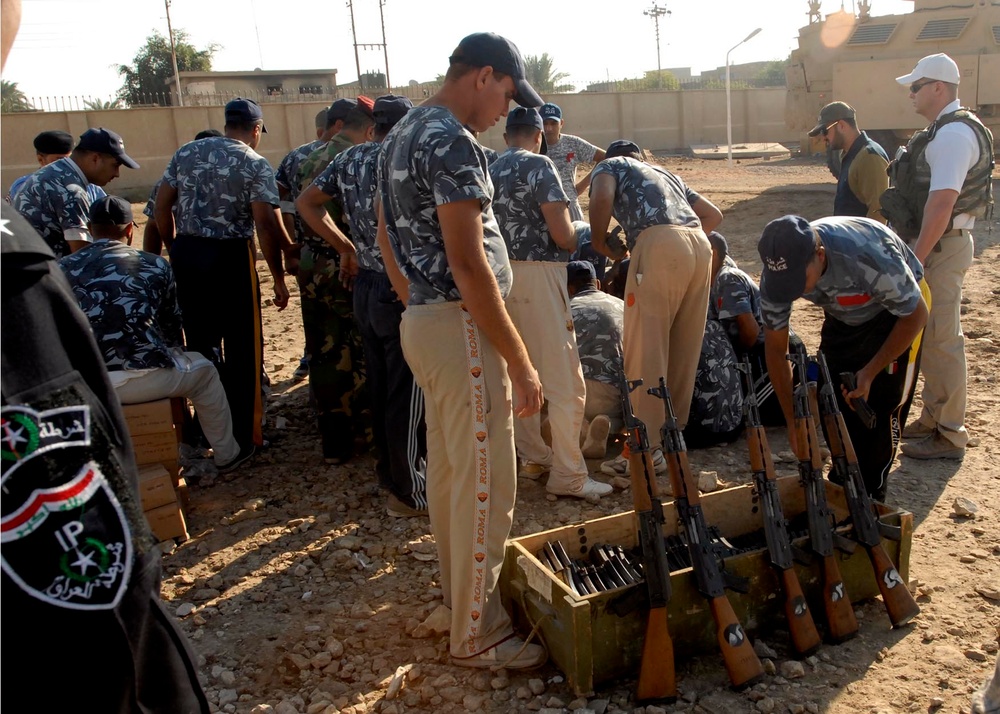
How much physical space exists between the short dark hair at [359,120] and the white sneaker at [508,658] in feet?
10.1

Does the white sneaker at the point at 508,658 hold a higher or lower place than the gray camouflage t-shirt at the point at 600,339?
lower

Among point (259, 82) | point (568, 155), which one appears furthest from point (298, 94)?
point (568, 155)

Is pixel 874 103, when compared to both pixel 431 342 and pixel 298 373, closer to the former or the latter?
pixel 298 373

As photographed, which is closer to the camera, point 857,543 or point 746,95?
point 857,543

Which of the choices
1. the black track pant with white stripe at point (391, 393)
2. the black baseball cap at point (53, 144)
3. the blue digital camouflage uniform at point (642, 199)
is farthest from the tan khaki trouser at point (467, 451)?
the black baseball cap at point (53, 144)

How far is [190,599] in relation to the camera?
3.64 meters

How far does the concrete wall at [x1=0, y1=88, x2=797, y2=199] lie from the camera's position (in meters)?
20.7

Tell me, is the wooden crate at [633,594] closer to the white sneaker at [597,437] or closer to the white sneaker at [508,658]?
the white sneaker at [508,658]

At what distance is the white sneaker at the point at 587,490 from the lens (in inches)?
173

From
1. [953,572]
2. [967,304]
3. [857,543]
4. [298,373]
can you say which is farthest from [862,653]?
[967,304]

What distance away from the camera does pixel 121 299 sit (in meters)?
4.28

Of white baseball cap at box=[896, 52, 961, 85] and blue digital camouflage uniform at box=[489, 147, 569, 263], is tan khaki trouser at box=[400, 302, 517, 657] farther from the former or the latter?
white baseball cap at box=[896, 52, 961, 85]

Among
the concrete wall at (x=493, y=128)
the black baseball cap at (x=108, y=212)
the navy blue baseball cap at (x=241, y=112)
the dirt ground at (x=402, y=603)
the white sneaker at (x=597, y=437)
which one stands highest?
the concrete wall at (x=493, y=128)

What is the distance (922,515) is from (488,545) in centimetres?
234
